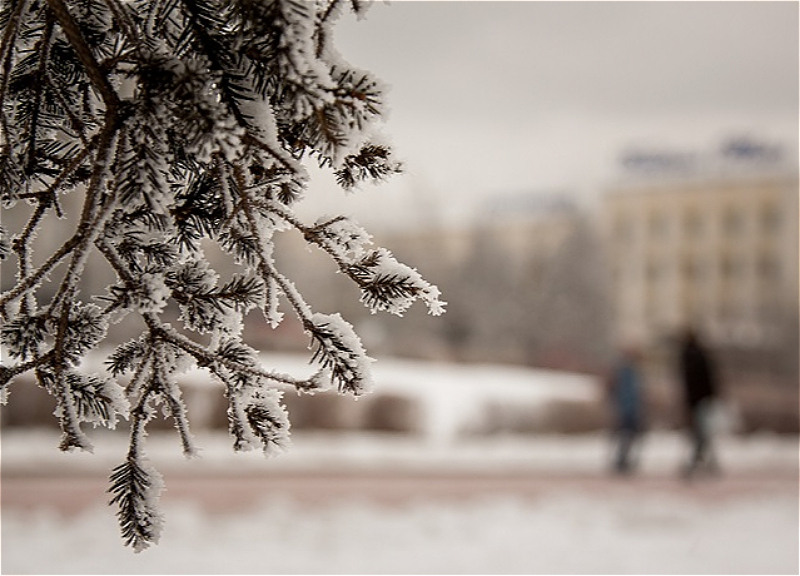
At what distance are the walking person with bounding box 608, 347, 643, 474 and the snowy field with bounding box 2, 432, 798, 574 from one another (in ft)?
0.89

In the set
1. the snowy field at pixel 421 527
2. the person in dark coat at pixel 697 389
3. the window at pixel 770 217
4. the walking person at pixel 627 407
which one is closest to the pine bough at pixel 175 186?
the snowy field at pixel 421 527

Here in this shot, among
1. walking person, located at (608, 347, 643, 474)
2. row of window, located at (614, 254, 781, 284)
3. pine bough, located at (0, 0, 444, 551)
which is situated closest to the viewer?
pine bough, located at (0, 0, 444, 551)

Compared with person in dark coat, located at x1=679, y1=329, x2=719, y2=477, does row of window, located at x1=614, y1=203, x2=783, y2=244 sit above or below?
above

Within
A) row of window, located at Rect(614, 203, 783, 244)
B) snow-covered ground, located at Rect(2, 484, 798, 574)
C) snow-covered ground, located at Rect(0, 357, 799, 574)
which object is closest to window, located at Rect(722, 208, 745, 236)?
row of window, located at Rect(614, 203, 783, 244)

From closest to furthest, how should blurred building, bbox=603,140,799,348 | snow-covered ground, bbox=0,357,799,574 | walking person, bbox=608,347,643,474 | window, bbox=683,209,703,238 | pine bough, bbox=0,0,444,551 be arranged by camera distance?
pine bough, bbox=0,0,444,551 < snow-covered ground, bbox=0,357,799,574 < walking person, bbox=608,347,643,474 < blurred building, bbox=603,140,799,348 < window, bbox=683,209,703,238

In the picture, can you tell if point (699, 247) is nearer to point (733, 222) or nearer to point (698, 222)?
point (698, 222)

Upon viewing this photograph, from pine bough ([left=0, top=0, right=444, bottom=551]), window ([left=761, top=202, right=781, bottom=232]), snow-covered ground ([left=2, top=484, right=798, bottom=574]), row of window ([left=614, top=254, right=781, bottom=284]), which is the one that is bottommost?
snow-covered ground ([left=2, top=484, right=798, bottom=574])

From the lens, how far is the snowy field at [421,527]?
5977 millimetres

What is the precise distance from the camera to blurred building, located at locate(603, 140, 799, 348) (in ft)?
140

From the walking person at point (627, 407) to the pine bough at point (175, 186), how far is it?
31.1 ft

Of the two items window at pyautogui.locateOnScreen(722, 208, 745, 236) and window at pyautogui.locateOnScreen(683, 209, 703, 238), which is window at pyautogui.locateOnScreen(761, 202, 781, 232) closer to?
window at pyautogui.locateOnScreen(722, 208, 745, 236)

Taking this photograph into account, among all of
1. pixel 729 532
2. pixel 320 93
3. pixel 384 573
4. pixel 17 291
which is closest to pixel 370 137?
pixel 320 93

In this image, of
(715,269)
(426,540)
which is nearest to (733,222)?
(715,269)

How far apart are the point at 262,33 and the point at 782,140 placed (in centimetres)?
4726
